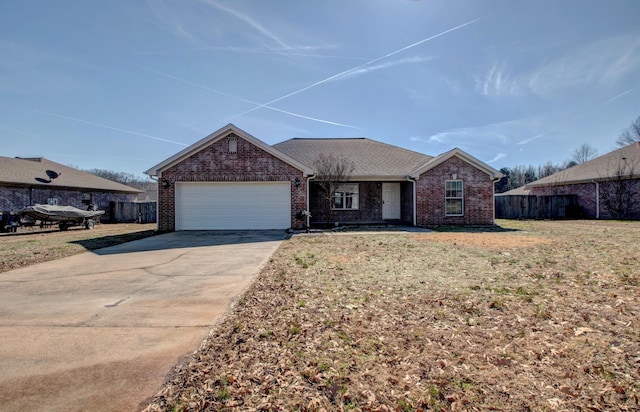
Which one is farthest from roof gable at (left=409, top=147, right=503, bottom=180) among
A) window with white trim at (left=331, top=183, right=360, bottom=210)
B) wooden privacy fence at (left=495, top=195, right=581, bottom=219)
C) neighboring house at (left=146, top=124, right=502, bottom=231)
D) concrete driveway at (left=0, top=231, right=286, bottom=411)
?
concrete driveway at (left=0, top=231, right=286, bottom=411)

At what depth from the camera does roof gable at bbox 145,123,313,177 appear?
13.2 m

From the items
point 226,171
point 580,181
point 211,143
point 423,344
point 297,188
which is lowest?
point 423,344

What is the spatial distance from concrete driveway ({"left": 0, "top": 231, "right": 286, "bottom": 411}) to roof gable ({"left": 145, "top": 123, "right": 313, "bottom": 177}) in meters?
6.84

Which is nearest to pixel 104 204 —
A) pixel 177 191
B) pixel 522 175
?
pixel 177 191

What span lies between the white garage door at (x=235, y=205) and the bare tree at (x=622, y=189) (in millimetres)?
20416

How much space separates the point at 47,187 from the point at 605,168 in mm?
34910

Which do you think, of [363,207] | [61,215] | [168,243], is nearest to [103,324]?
[168,243]

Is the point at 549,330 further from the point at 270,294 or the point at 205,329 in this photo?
the point at 205,329

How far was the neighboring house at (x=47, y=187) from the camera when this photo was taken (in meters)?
16.5

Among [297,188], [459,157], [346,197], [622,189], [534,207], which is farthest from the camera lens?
[534,207]

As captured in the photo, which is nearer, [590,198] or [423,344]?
Result: [423,344]

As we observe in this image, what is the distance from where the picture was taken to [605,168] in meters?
20.8

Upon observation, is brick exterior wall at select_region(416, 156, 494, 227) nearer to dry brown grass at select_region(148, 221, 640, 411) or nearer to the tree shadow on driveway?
the tree shadow on driveway

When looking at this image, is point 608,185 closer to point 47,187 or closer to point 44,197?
point 47,187
